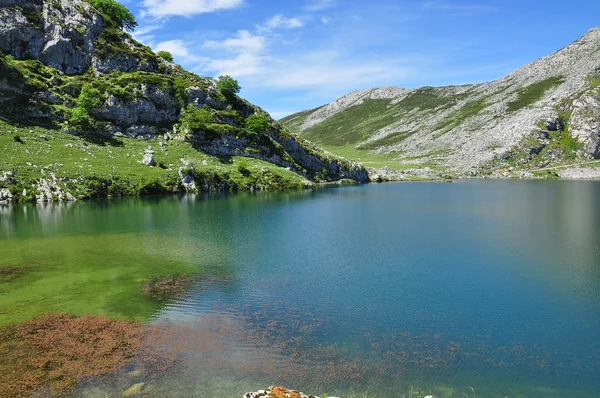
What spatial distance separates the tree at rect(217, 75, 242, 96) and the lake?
334 feet

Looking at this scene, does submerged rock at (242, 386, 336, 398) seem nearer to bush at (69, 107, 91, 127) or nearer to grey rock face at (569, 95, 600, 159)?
bush at (69, 107, 91, 127)

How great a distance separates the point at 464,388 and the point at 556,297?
1566cm

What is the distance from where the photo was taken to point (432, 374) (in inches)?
721

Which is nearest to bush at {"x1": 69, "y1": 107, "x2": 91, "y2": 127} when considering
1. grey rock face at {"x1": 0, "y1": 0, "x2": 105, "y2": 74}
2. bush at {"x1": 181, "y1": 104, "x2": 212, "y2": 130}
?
grey rock face at {"x1": 0, "y1": 0, "x2": 105, "y2": 74}

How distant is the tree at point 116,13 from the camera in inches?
5851

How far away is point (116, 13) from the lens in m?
155

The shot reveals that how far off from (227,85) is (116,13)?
53.8 m

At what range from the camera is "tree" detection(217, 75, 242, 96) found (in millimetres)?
151625

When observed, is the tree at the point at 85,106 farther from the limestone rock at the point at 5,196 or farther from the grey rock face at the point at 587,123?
the grey rock face at the point at 587,123

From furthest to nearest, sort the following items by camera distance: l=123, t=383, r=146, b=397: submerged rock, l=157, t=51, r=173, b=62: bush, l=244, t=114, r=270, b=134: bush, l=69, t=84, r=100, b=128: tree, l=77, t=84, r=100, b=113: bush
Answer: l=157, t=51, r=173, b=62: bush < l=244, t=114, r=270, b=134: bush < l=77, t=84, r=100, b=113: bush < l=69, t=84, r=100, b=128: tree < l=123, t=383, r=146, b=397: submerged rock

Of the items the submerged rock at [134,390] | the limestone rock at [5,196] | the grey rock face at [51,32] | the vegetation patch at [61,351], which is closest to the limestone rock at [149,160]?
the limestone rock at [5,196]

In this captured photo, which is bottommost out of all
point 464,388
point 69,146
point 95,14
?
point 464,388

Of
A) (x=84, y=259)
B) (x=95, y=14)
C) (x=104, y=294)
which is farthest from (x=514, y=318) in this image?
(x=95, y=14)

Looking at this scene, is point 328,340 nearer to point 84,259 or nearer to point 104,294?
point 104,294
